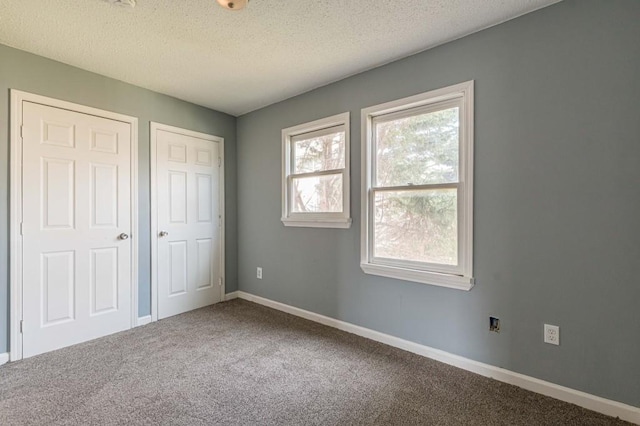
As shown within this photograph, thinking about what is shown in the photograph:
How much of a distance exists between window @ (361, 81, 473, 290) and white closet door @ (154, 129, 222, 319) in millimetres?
2034

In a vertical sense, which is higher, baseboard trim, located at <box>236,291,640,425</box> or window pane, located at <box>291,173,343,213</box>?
window pane, located at <box>291,173,343,213</box>

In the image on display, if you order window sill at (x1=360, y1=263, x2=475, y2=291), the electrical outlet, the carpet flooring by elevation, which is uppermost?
window sill at (x1=360, y1=263, x2=475, y2=291)

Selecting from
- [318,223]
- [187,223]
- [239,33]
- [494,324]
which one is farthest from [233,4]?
[494,324]

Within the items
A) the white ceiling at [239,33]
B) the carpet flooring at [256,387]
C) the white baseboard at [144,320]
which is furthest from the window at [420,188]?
the white baseboard at [144,320]

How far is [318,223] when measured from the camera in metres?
3.14

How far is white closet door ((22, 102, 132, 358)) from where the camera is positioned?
2455mm

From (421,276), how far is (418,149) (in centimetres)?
104

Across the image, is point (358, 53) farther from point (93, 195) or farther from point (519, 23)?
point (93, 195)

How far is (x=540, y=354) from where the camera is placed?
192 cm

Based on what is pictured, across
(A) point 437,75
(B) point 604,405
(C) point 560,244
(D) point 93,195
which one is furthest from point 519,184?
(D) point 93,195

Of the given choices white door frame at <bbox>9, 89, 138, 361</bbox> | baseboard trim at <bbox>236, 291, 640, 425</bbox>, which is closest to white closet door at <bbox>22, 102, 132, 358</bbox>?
white door frame at <bbox>9, 89, 138, 361</bbox>

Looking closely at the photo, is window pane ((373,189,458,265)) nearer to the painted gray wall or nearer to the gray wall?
the gray wall

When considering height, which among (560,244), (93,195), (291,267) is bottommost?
(291,267)

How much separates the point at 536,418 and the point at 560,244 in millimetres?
1014
